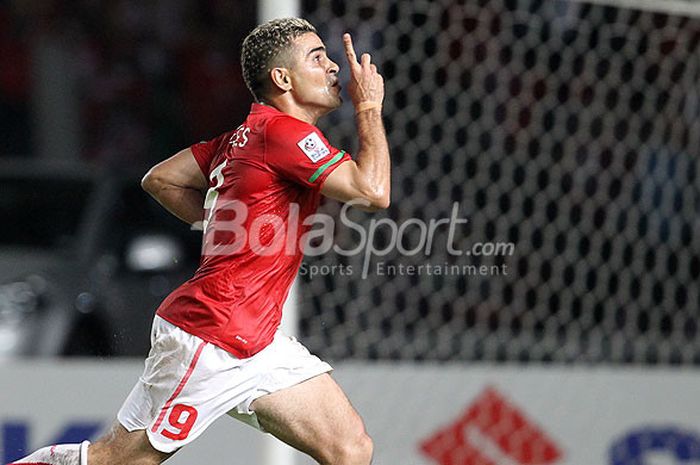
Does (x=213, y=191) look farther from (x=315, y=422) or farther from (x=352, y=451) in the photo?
(x=352, y=451)

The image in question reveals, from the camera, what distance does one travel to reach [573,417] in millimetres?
4730

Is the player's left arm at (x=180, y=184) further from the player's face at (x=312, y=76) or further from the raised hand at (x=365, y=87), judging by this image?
the raised hand at (x=365, y=87)

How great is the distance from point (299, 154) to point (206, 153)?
1.45 ft

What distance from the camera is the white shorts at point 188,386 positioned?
3002 millimetres

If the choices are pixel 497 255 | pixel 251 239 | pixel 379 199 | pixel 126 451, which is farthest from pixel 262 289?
pixel 497 255

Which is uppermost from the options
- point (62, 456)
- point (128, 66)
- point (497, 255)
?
point (128, 66)

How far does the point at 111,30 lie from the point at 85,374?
97.7 inches

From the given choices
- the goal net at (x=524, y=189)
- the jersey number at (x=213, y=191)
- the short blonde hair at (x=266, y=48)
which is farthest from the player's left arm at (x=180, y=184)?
the goal net at (x=524, y=189)

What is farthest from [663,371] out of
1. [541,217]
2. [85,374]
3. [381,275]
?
[85,374]

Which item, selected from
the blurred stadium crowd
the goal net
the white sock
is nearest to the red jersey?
the white sock

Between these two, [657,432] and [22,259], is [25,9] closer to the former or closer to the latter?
[22,259]

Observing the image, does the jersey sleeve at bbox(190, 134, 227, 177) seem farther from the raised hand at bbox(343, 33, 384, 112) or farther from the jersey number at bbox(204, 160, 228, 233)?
the raised hand at bbox(343, 33, 384, 112)

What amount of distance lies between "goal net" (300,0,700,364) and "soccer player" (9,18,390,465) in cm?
150

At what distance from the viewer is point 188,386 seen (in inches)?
119
